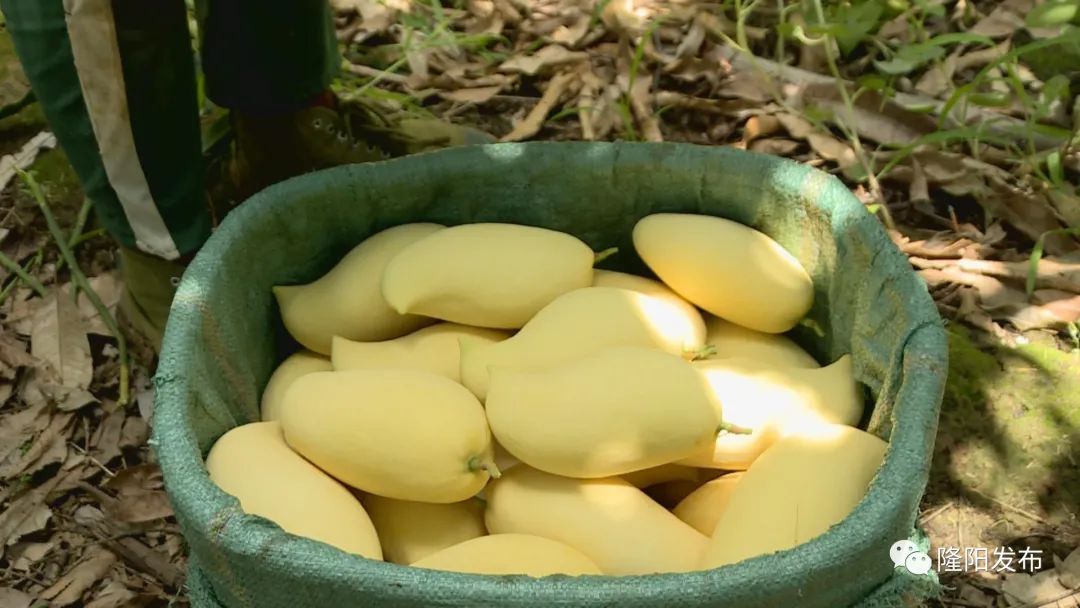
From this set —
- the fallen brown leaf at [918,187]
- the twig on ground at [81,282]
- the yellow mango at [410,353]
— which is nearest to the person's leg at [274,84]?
the twig on ground at [81,282]

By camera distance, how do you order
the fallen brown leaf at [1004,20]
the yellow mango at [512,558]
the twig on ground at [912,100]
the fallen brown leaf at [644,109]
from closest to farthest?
the yellow mango at [512,558] → the twig on ground at [912,100] → the fallen brown leaf at [644,109] → the fallen brown leaf at [1004,20]

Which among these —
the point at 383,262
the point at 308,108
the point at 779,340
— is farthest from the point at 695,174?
the point at 308,108

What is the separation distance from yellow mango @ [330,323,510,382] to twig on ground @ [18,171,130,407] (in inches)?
17.1

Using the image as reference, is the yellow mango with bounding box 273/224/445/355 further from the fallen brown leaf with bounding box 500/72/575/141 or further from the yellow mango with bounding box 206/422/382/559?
the fallen brown leaf with bounding box 500/72/575/141

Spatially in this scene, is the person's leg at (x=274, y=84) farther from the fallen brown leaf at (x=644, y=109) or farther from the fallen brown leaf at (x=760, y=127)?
the fallen brown leaf at (x=760, y=127)

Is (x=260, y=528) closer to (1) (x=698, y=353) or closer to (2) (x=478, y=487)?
(2) (x=478, y=487)

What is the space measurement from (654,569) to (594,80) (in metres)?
1.16

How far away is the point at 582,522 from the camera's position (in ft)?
3.14

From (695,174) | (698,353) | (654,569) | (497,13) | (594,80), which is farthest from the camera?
(497,13)

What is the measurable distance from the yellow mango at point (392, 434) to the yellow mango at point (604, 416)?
4 cm

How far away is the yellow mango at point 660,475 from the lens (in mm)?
1046

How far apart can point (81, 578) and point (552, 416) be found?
2.11 feet

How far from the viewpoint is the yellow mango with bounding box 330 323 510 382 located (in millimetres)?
1112

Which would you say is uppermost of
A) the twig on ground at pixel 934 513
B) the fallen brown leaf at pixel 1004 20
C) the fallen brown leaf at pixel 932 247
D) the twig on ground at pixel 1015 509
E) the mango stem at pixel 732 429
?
the fallen brown leaf at pixel 1004 20
